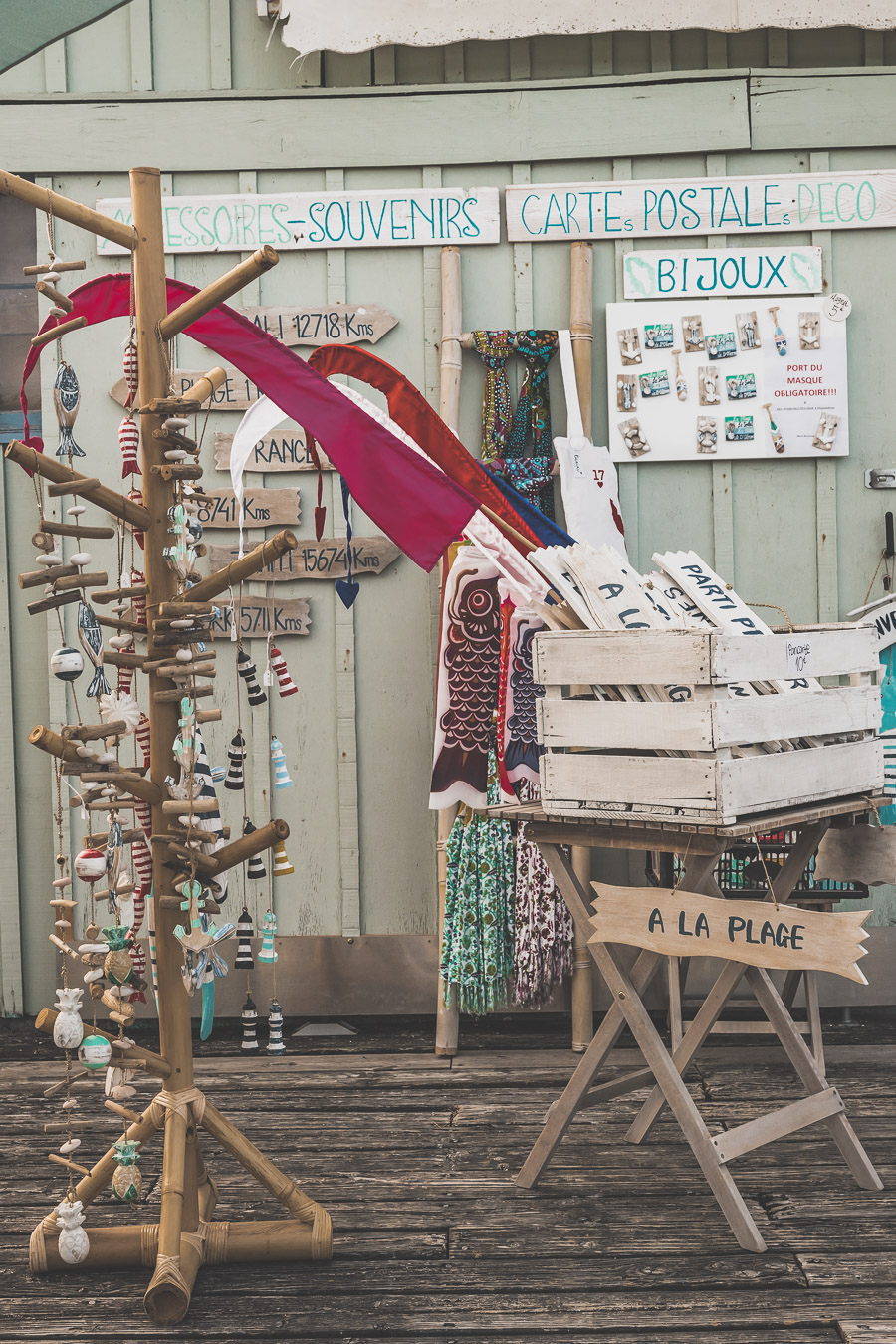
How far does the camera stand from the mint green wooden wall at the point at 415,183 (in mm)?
3941

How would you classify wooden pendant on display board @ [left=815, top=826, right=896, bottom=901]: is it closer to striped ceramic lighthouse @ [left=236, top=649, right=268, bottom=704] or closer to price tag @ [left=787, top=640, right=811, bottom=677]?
price tag @ [left=787, top=640, right=811, bottom=677]

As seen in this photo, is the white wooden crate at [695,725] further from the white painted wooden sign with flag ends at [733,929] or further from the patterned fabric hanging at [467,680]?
the patterned fabric hanging at [467,680]

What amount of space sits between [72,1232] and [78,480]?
1424 mm

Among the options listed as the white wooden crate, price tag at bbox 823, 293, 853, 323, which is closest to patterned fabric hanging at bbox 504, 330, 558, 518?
price tag at bbox 823, 293, 853, 323

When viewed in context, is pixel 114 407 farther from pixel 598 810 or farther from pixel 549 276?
pixel 598 810

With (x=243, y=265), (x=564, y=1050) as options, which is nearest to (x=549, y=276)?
(x=243, y=265)

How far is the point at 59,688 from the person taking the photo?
13.4 feet

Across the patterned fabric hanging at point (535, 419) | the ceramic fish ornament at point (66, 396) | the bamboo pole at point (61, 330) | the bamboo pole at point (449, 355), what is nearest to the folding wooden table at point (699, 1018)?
the bamboo pole at point (449, 355)

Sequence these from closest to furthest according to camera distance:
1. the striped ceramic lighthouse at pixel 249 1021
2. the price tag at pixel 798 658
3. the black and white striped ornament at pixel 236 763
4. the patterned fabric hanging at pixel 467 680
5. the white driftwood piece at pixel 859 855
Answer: the black and white striped ornament at pixel 236 763
the striped ceramic lighthouse at pixel 249 1021
the price tag at pixel 798 658
the white driftwood piece at pixel 859 855
the patterned fabric hanging at pixel 467 680

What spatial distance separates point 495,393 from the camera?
3.92m

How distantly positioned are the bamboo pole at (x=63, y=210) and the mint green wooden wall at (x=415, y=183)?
1.84m

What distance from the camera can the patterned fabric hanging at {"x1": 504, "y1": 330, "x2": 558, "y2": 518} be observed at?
389 centimetres

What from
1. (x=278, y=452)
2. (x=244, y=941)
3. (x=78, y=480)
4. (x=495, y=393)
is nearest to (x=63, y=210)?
(x=78, y=480)

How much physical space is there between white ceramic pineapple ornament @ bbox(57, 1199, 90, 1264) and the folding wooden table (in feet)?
3.38
